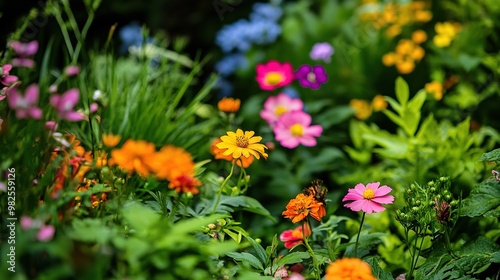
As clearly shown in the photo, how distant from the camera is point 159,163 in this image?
99 cm

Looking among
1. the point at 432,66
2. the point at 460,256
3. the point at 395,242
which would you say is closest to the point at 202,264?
the point at 460,256

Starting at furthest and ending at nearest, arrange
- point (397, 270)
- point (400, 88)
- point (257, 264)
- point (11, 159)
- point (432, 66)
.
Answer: point (432, 66) < point (400, 88) < point (397, 270) < point (257, 264) < point (11, 159)

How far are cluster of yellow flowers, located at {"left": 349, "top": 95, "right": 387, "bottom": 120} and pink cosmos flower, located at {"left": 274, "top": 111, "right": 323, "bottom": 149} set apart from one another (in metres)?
0.70

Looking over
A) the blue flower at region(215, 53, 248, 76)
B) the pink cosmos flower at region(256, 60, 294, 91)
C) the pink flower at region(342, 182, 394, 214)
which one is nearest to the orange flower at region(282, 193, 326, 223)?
the pink flower at region(342, 182, 394, 214)

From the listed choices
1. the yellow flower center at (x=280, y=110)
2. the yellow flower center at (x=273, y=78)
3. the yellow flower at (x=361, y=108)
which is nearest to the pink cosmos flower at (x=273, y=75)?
the yellow flower center at (x=273, y=78)

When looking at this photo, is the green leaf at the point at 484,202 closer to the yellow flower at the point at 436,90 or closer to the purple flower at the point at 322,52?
the yellow flower at the point at 436,90

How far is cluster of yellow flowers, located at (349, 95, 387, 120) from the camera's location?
2.57 m

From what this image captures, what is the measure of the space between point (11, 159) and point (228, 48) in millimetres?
1847

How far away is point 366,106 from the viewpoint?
2.69 metres

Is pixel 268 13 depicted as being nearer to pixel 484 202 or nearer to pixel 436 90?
pixel 436 90

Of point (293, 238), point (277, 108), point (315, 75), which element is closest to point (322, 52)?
point (315, 75)

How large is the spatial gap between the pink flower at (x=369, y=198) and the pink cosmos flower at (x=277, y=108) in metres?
0.71

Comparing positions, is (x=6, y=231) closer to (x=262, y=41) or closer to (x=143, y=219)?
(x=143, y=219)

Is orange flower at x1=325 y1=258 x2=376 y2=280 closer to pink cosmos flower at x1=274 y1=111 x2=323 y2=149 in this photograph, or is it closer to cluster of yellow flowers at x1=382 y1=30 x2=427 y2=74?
pink cosmos flower at x1=274 y1=111 x2=323 y2=149
